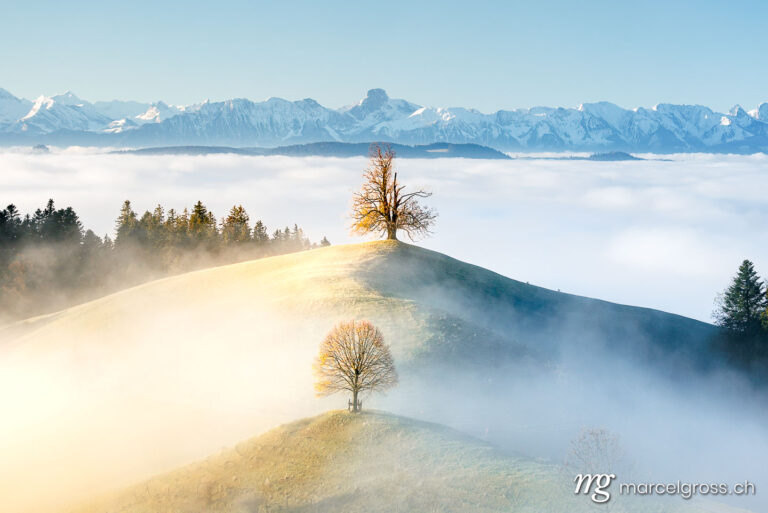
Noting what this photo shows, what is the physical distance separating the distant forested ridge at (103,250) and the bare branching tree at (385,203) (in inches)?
2358

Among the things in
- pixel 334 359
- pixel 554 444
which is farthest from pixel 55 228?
pixel 554 444

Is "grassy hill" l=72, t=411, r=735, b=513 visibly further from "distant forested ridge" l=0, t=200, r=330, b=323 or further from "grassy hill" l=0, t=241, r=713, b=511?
"distant forested ridge" l=0, t=200, r=330, b=323

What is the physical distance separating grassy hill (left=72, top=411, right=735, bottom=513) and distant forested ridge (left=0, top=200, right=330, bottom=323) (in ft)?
320

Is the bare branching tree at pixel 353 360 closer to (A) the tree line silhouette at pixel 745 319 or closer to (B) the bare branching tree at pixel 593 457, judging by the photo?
(B) the bare branching tree at pixel 593 457

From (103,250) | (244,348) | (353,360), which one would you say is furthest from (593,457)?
(103,250)

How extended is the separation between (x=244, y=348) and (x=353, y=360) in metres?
21.9

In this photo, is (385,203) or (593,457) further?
(385,203)

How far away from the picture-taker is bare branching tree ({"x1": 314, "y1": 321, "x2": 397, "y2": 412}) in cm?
4084

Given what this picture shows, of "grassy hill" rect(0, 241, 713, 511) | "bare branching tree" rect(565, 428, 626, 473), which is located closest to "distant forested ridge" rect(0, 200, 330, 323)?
"grassy hill" rect(0, 241, 713, 511)

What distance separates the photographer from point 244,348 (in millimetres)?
59312

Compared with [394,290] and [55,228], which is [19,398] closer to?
[394,290]

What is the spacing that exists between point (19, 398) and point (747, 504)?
62.5 m

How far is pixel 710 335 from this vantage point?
79250mm

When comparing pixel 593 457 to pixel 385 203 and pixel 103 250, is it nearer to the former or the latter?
pixel 385 203
